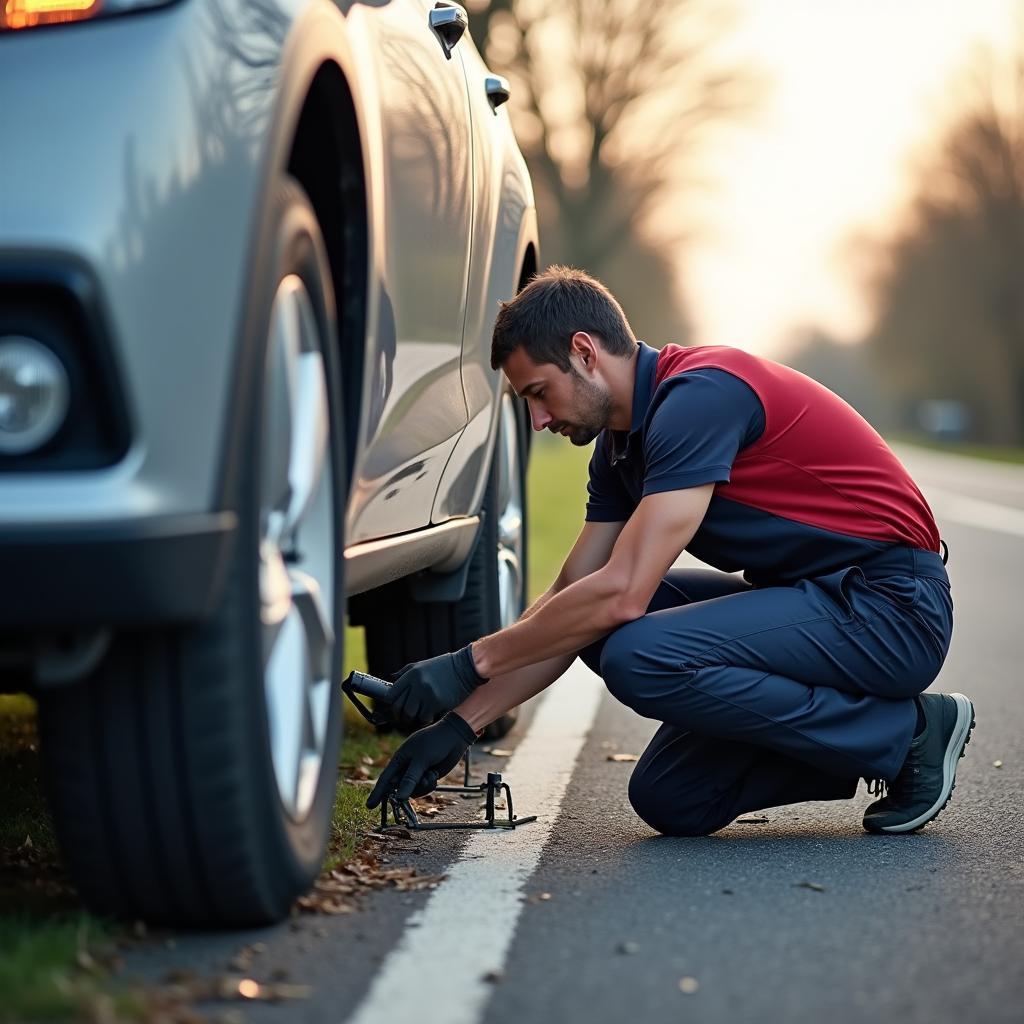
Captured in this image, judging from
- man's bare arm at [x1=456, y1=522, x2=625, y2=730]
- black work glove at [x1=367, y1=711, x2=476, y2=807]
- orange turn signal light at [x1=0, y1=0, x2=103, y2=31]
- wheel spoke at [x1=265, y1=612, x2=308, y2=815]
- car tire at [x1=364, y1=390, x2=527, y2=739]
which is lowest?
car tire at [x1=364, y1=390, x2=527, y2=739]

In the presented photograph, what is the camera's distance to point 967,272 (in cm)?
4906

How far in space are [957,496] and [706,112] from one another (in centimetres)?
1617

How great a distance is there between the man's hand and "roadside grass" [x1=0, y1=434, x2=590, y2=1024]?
263mm

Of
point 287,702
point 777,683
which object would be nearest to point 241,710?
point 287,702

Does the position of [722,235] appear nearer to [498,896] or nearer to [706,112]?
[706,112]

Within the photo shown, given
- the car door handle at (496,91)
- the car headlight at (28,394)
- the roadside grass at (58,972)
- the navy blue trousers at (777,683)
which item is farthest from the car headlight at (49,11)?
the car door handle at (496,91)

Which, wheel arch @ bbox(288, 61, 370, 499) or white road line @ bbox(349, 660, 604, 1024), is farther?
wheel arch @ bbox(288, 61, 370, 499)

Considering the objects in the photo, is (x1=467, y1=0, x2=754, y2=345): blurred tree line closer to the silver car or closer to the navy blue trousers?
the navy blue trousers

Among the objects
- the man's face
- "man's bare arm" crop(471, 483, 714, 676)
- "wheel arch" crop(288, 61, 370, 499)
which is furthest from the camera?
the man's face

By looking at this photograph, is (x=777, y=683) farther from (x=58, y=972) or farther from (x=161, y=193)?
(x=161, y=193)

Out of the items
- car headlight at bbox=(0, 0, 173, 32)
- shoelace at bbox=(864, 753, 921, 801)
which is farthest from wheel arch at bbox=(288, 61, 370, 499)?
shoelace at bbox=(864, 753, 921, 801)

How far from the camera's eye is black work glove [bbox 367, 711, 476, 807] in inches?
134

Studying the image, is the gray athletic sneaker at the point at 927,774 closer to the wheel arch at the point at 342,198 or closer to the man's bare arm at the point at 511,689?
the man's bare arm at the point at 511,689

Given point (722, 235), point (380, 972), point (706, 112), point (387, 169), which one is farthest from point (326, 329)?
Result: point (722, 235)
